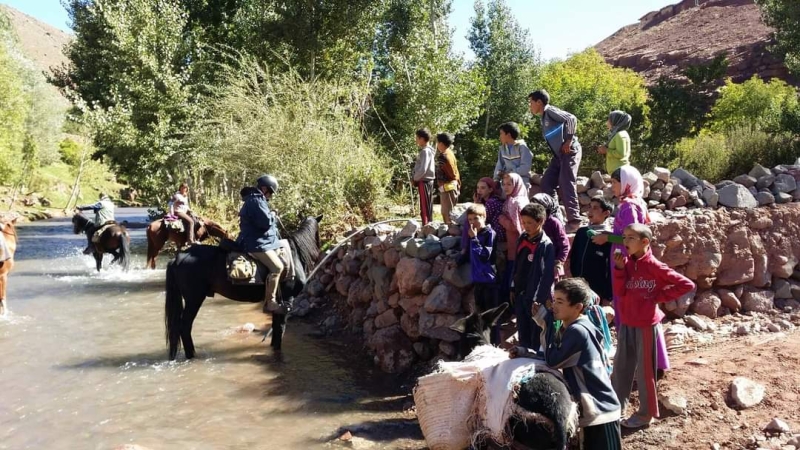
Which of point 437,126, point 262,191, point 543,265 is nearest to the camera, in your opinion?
point 543,265

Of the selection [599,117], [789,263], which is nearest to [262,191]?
[789,263]

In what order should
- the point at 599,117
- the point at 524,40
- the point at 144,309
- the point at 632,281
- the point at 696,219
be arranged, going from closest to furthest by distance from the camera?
the point at 632,281
the point at 696,219
the point at 144,309
the point at 599,117
the point at 524,40

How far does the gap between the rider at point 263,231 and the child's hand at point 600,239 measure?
13.8 ft

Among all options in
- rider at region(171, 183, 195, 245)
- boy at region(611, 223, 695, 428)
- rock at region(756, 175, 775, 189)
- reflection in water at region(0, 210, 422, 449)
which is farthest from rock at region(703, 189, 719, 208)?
rider at region(171, 183, 195, 245)

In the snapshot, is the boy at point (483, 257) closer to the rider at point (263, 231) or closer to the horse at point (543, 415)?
the horse at point (543, 415)

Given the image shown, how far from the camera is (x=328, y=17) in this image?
1823cm

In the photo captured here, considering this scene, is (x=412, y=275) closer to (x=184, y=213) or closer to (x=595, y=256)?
(x=595, y=256)

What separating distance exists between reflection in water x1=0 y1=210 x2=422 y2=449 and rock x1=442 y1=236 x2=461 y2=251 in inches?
74.4

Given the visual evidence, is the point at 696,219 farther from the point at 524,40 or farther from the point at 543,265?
the point at 524,40

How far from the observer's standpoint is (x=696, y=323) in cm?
660

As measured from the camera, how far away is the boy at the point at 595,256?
5363 millimetres

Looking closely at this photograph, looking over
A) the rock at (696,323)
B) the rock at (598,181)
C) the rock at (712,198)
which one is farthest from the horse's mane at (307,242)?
the rock at (712,198)

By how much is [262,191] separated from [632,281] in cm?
490

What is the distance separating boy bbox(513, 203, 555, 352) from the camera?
5023 mm
